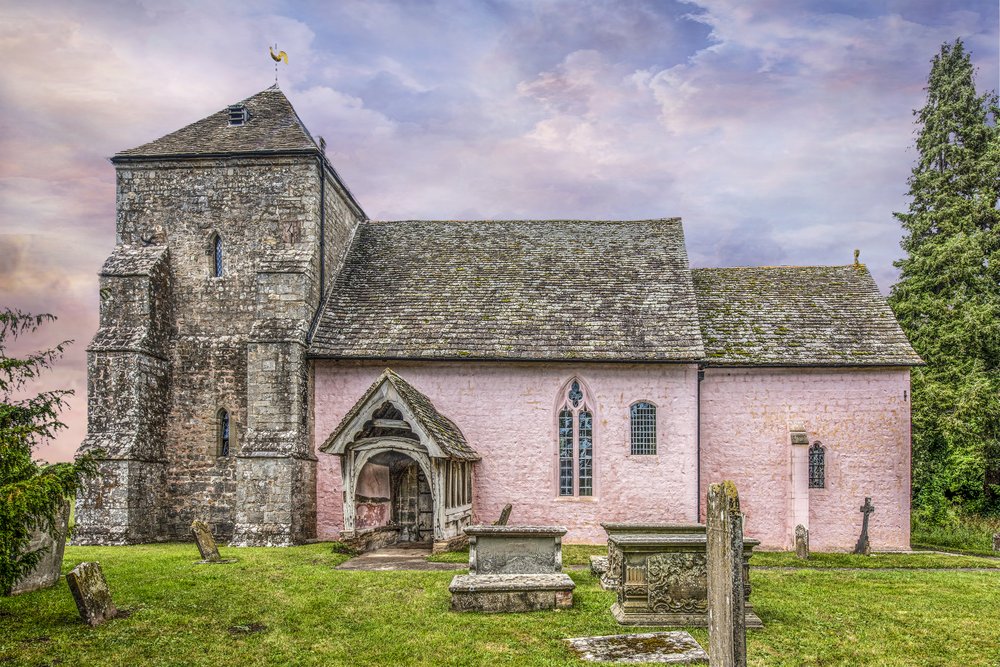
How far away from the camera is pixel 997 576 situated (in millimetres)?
17531

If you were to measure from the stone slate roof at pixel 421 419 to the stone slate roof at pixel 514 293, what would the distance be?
2437mm

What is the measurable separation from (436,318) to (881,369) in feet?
48.2

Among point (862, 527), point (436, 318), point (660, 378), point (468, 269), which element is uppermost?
point (468, 269)

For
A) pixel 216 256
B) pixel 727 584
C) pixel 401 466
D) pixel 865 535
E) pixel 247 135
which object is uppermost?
pixel 247 135

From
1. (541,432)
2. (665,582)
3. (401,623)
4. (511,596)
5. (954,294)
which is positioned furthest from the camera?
(954,294)

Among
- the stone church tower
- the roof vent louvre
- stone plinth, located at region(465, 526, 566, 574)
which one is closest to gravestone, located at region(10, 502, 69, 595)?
the stone church tower

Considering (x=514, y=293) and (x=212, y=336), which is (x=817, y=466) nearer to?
(x=514, y=293)

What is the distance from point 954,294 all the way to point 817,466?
478 inches

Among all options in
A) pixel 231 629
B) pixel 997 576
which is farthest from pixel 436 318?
pixel 997 576

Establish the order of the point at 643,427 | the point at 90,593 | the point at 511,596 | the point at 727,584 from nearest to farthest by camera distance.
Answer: the point at 727,584
the point at 90,593
the point at 511,596
the point at 643,427

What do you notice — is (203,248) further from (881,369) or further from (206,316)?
(881,369)

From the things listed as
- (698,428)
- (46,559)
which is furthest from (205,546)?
(698,428)

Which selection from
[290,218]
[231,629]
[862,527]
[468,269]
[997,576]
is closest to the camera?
[231,629]

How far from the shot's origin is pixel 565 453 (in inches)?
955
